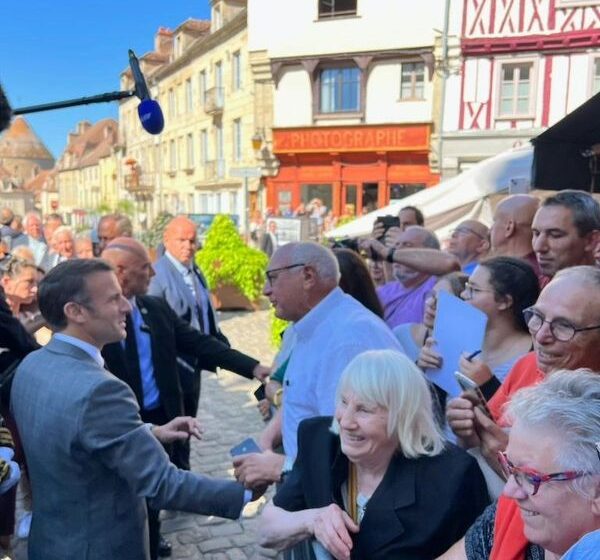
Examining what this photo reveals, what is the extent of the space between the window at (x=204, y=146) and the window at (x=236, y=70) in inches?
166

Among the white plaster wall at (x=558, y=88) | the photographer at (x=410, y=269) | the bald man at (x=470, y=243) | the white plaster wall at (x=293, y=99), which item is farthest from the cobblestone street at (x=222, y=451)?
the white plaster wall at (x=293, y=99)

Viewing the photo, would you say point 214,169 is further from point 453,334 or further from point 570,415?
point 570,415

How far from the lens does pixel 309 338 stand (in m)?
2.40

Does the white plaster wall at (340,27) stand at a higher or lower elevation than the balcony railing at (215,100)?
higher

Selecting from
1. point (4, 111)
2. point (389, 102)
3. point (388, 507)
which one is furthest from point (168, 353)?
point (389, 102)

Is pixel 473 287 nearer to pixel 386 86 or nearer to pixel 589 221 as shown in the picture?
pixel 589 221

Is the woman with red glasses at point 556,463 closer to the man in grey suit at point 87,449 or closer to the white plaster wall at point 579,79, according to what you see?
the man in grey suit at point 87,449

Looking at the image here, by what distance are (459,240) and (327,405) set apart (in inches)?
105

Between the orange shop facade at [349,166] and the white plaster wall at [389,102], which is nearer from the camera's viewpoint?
the white plaster wall at [389,102]

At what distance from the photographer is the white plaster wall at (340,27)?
18172mm

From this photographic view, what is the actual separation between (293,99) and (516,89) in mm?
7988

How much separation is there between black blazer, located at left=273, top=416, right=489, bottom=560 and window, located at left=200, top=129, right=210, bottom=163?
2775 centimetres

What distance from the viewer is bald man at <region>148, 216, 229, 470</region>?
4289mm

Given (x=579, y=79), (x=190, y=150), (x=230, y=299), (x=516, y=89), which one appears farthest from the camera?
(x=190, y=150)
